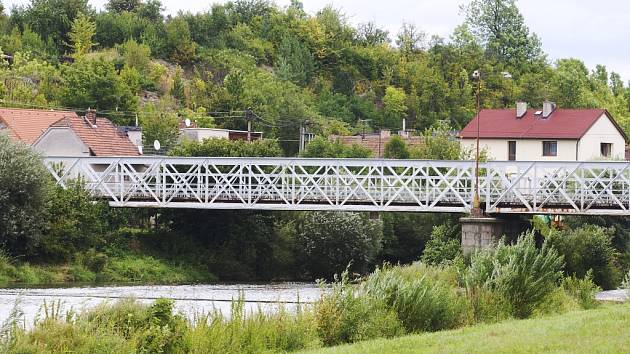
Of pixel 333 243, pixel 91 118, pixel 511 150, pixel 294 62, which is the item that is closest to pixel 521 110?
pixel 511 150

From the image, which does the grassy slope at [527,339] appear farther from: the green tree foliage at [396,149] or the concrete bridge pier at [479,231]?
the green tree foliage at [396,149]

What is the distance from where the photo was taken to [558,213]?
219ft

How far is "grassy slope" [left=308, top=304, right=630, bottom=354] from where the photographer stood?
25703 millimetres

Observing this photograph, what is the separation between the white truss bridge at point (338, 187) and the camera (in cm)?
6856

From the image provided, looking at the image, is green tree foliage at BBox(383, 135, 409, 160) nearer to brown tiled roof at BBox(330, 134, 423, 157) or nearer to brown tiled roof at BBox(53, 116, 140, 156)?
brown tiled roof at BBox(330, 134, 423, 157)

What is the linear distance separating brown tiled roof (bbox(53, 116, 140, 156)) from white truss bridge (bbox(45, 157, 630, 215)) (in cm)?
147

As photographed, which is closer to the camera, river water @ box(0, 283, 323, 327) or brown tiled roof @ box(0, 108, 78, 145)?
river water @ box(0, 283, 323, 327)

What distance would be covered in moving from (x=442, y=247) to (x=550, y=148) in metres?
33.8

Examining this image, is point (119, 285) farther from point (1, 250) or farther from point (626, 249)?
point (626, 249)

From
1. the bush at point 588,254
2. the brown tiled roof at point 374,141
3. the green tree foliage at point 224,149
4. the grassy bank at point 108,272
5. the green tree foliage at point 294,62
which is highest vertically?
the green tree foliage at point 294,62

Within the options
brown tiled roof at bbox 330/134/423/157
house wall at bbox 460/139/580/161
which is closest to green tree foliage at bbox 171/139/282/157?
brown tiled roof at bbox 330/134/423/157

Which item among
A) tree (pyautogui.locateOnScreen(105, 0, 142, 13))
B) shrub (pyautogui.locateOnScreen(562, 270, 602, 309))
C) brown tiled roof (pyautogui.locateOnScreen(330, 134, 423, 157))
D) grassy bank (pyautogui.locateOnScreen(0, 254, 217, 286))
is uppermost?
tree (pyautogui.locateOnScreen(105, 0, 142, 13))

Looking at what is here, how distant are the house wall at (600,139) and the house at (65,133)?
35.2 m

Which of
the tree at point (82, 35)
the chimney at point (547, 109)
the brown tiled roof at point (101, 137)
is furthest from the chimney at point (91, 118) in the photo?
the tree at point (82, 35)
